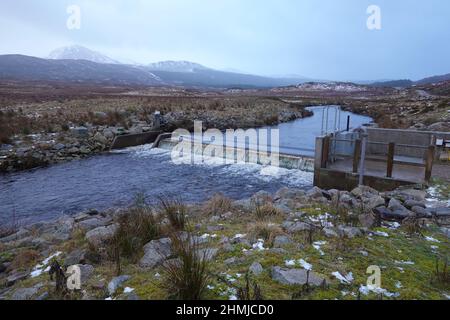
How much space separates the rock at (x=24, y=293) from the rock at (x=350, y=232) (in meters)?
4.39

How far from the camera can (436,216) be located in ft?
19.9

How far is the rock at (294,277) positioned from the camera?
3.58 metres

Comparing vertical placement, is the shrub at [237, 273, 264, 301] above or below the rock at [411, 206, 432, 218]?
above

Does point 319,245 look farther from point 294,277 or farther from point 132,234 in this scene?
point 132,234

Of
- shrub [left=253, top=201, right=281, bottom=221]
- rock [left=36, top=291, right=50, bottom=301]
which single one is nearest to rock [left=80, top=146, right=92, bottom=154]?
shrub [left=253, top=201, right=281, bottom=221]

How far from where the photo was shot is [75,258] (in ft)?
15.5

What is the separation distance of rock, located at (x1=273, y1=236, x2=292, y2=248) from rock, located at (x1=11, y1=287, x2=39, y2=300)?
3191 mm

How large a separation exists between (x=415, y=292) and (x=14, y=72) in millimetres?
212116

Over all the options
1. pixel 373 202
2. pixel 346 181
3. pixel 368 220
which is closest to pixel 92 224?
pixel 368 220

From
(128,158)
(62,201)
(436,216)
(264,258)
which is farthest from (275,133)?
(264,258)

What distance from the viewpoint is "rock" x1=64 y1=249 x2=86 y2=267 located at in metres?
4.60

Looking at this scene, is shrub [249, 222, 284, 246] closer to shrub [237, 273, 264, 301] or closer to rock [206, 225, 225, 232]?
rock [206, 225, 225, 232]

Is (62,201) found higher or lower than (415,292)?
lower
